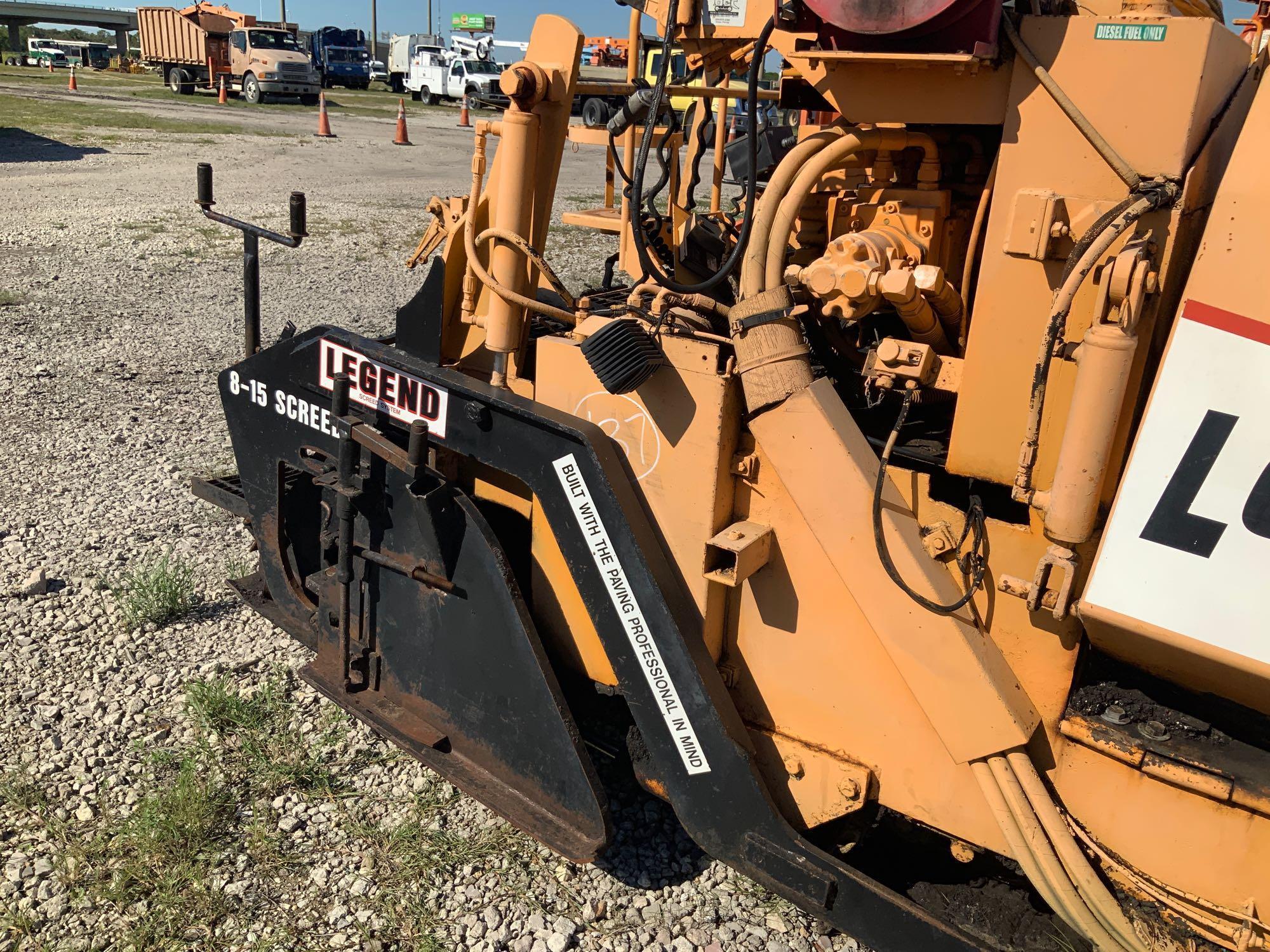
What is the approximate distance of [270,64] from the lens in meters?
30.5

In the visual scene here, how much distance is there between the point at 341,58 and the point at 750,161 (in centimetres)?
4286

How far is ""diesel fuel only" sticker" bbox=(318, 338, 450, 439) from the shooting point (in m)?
2.77

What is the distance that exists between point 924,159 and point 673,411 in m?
0.87

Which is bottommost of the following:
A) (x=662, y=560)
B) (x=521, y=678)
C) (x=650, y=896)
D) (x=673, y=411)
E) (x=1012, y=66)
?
(x=650, y=896)

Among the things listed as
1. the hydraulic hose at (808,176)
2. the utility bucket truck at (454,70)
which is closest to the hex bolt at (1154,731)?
the hydraulic hose at (808,176)

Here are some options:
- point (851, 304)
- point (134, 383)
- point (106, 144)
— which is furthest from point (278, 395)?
point (106, 144)

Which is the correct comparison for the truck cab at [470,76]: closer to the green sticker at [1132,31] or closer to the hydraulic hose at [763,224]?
the hydraulic hose at [763,224]

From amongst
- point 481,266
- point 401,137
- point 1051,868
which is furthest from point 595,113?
point 401,137

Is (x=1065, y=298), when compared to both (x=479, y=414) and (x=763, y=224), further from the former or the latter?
(x=479, y=414)

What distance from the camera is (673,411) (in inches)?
96.8

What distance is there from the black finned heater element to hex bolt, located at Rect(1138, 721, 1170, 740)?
1.29 meters

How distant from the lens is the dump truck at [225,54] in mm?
30750

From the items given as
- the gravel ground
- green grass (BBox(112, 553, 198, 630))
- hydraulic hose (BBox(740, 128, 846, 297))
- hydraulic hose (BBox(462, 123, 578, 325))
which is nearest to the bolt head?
hydraulic hose (BBox(462, 123, 578, 325))

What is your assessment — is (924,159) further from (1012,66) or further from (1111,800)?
(1111,800)
